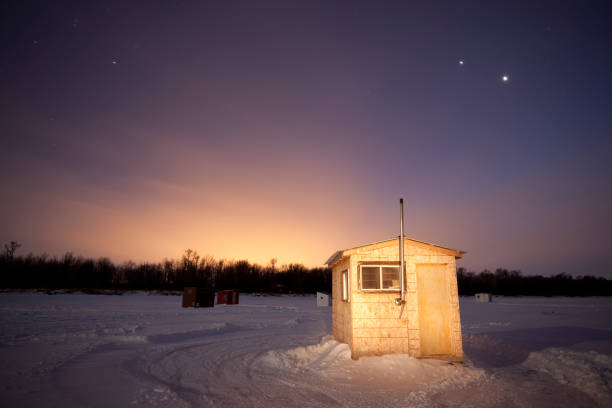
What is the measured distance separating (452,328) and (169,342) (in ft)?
34.9

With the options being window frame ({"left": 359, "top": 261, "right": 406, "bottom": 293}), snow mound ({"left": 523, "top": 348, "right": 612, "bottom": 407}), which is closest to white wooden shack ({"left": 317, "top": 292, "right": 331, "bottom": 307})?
snow mound ({"left": 523, "top": 348, "right": 612, "bottom": 407})

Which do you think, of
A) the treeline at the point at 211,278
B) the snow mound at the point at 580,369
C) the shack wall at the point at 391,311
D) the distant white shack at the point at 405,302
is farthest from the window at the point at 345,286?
the treeline at the point at 211,278

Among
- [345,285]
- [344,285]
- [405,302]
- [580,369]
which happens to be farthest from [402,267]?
[580,369]

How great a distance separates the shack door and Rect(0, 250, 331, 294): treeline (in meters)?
72.5

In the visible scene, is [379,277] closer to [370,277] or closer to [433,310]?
[370,277]

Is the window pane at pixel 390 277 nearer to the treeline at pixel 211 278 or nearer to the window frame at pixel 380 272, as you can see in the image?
the window frame at pixel 380 272

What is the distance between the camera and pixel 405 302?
10414mm

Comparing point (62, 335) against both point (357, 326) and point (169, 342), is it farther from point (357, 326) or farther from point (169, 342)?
point (357, 326)

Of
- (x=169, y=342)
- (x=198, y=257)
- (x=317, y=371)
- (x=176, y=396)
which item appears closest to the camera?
(x=176, y=396)

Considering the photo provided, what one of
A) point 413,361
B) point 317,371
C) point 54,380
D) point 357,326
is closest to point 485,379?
point 413,361

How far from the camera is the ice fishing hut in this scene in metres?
10.3

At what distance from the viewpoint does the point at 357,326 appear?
405 inches

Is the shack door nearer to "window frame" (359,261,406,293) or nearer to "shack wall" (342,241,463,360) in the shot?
"shack wall" (342,241,463,360)

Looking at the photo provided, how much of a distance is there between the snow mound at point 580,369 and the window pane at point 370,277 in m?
5.16
